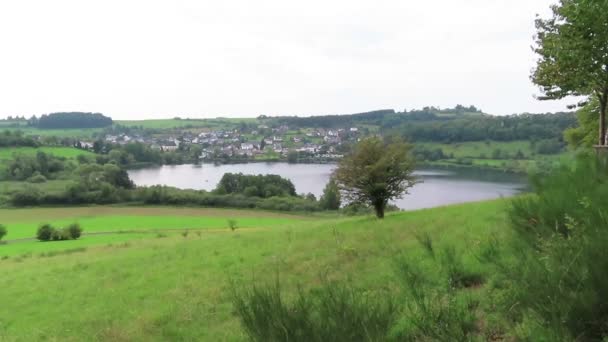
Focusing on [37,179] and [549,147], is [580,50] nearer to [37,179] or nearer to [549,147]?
[549,147]

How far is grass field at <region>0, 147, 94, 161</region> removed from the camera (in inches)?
4705

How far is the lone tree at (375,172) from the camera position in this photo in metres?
20.6

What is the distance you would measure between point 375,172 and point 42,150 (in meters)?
131

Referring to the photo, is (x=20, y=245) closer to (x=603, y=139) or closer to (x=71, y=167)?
(x=603, y=139)

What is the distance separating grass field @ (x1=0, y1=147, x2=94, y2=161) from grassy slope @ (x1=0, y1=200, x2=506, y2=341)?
119 m

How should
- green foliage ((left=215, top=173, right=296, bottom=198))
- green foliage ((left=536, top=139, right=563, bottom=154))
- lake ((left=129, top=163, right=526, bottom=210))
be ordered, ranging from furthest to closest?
green foliage ((left=536, top=139, right=563, bottom=154))
green foliage ((left=215, top=173, right=296, bottom=198))
lake ((left=129, top=163, right=526, bottom=210))

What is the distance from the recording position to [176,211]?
6975 centimetres

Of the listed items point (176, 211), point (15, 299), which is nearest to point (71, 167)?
point (176, 211)

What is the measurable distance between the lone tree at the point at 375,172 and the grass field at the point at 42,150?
402 ft

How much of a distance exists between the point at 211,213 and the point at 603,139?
5760 centimetres

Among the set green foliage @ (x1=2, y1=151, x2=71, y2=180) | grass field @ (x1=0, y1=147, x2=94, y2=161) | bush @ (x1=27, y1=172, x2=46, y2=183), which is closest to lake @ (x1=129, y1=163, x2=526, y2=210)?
grass field @ (x1=0, y1=147, x2=94, y2=161)

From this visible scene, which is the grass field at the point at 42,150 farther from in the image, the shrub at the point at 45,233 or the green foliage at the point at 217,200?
the shrub at the point at 45,233

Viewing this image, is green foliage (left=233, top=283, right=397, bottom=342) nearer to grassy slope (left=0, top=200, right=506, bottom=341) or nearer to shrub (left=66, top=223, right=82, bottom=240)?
grassy slope (left=0, top=200, right=506, bottom=341)

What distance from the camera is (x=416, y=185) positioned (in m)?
61.2
